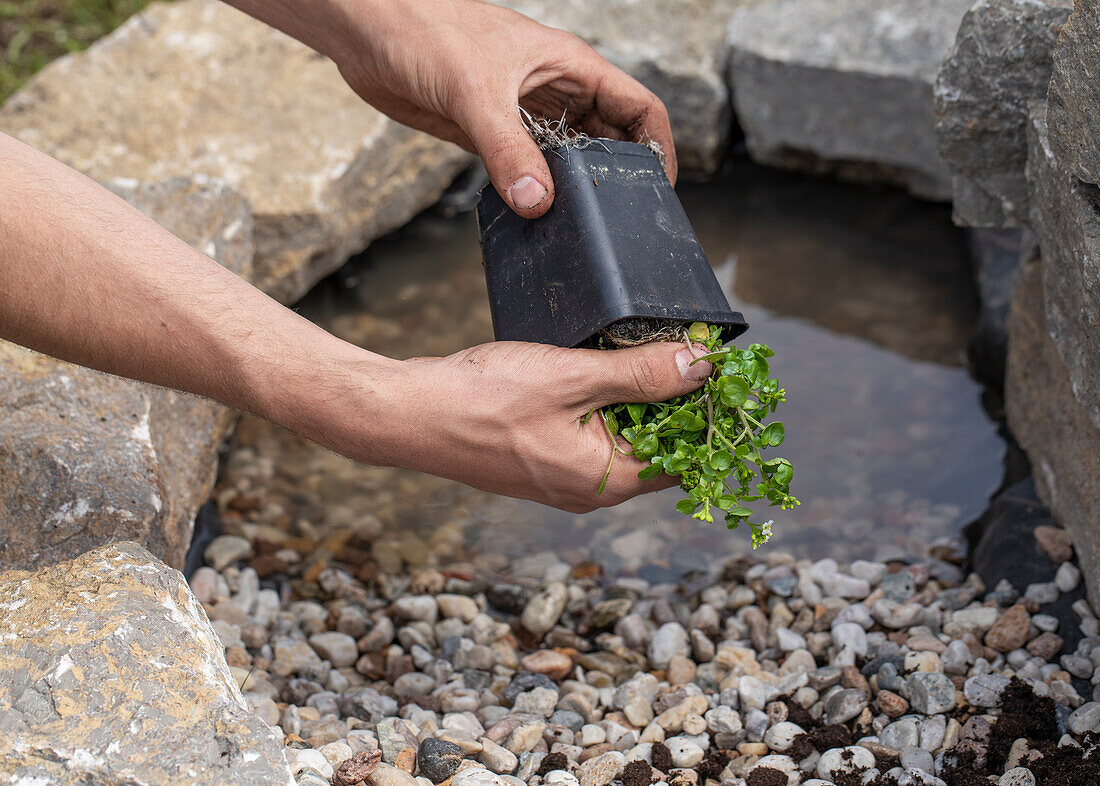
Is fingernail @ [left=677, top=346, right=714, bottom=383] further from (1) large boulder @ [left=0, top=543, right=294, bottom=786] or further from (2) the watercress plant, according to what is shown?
(1) large boulder @ [left=0, top=543, right=294, bottom=786]

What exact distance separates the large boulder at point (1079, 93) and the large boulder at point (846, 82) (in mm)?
1863

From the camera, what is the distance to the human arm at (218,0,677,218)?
2123mm

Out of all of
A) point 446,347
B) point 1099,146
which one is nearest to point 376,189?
point 446,347

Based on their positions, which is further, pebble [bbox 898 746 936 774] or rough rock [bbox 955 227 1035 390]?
rough rock [bbox 955 227 1035 390]

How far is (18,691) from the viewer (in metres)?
1.55

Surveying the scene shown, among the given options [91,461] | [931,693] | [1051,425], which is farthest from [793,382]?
[91,461]

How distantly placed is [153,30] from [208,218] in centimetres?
153

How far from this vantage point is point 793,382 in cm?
346

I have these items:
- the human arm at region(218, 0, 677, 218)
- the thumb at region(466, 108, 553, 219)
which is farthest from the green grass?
the thumb at region(466, 108, 553, 219)

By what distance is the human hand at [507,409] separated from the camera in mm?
1823

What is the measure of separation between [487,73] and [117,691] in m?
1.52

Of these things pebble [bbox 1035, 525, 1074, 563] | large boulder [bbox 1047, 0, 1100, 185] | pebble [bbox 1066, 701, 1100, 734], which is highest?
large boulder [bbox 1047, 0, 1100, 185]

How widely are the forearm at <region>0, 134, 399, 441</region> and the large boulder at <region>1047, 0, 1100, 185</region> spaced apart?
1.44 metres

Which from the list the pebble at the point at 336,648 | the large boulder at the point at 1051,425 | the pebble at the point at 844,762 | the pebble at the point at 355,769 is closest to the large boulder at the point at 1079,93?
the large boulder at the point at 1051,425
